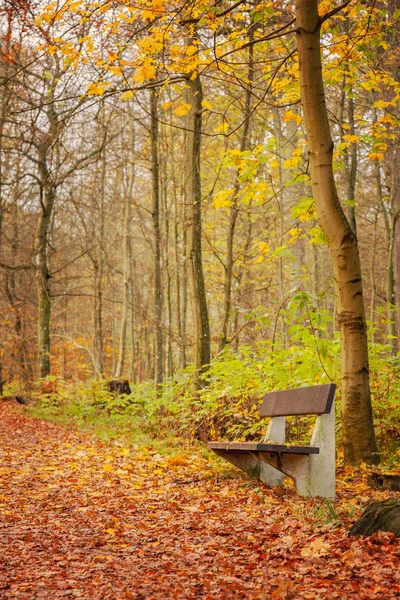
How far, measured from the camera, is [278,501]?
17.7 ft

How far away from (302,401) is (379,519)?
167 centimetres

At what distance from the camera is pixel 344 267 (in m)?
6.13

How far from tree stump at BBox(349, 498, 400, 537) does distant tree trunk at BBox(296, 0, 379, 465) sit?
7.14ft

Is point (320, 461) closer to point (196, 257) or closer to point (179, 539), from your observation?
point (179, 539)

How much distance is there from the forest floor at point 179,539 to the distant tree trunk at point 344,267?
422 millimetres

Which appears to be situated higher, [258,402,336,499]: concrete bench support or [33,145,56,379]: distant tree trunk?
[33,145,56,379]: distant tree trunk

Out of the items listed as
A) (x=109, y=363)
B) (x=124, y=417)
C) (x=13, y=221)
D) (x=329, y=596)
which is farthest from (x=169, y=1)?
(x=109, y=363)

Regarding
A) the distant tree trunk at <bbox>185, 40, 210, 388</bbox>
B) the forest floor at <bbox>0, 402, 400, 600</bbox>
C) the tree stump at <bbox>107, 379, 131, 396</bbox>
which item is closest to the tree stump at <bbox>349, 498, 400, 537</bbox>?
the forest floor at <bbox>0, 402, 400, 600</bbox>

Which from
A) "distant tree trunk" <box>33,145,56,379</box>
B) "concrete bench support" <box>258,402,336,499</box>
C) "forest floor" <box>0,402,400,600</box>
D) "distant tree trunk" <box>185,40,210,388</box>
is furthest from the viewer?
"distant tree trunk" <box>33,145,56,379</box>

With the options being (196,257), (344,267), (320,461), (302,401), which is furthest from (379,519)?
(196,257)

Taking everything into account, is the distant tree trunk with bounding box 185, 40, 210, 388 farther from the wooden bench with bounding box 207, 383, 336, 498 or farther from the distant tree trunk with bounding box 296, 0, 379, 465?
the wooden bench with bounding box 207, 383, 336, 498

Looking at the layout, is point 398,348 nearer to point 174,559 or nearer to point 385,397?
point 385,397

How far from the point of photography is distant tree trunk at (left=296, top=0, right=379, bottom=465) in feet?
20.1

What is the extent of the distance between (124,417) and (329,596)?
36.6 feet
